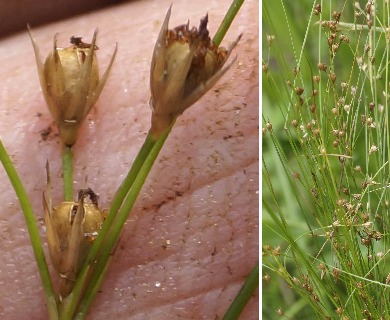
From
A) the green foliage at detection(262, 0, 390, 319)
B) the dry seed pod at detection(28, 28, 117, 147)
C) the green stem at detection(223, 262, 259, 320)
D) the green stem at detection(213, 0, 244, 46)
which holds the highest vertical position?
the green stem at detection(213, 0, 244, 46)

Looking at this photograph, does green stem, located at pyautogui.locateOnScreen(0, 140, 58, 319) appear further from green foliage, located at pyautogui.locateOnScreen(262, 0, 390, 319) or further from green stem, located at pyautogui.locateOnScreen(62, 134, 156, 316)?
green foliage, located at pyautogui.locateOnScreen(262, 0, 390, 319)

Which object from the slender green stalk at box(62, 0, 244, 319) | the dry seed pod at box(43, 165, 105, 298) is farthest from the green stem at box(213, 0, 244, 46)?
the dry seed pod at box(43, 165, 105, 298)

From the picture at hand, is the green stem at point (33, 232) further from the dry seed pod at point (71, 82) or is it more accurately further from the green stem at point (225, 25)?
the green stem at point (225, 25)

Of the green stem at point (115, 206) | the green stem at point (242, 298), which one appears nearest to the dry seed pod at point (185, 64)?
the green stem at point (115, 206)

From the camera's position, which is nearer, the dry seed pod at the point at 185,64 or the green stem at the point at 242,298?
the dry seed pod at the point at 185,64

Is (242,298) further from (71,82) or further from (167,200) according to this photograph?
(71,82)

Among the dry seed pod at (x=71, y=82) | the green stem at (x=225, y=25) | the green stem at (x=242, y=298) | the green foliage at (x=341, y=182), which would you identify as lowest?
the green stem at (x=242, y=298)

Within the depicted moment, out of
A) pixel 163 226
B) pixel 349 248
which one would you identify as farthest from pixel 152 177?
pixel 349 248
